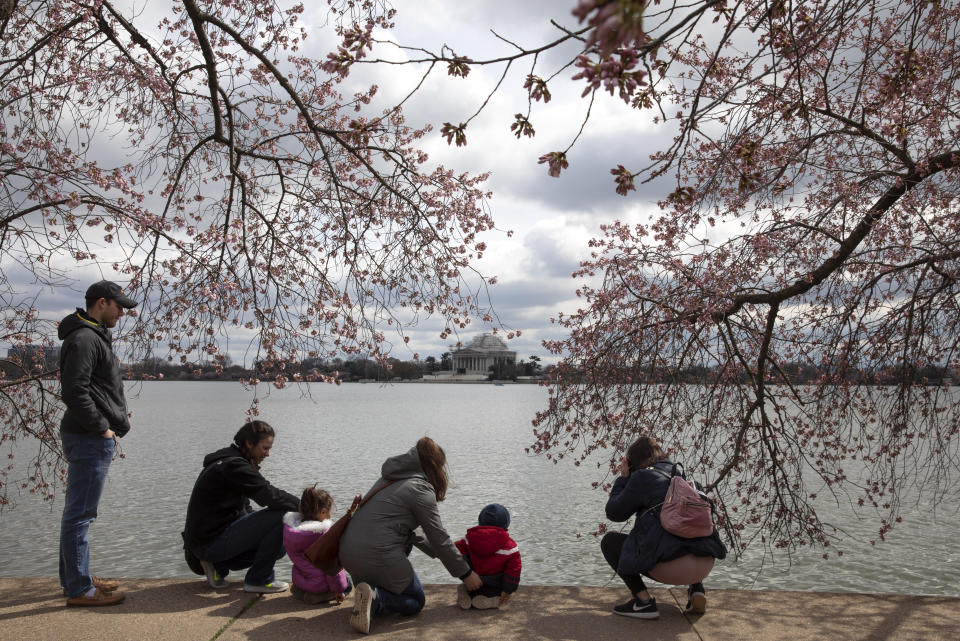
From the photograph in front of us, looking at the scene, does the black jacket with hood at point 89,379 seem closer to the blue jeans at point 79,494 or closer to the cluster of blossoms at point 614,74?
the blue jeans at point 79,494

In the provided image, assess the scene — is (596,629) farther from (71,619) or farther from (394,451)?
(394,451)

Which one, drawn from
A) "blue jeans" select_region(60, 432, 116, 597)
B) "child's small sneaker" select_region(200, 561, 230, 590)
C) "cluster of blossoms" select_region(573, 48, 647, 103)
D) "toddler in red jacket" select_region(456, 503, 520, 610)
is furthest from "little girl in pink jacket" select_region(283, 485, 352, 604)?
"cluster of blossoms" select_region(573, 48, 647, 103)

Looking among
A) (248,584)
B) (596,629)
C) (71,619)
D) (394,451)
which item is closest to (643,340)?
(596,629)

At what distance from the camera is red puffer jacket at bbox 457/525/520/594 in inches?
153

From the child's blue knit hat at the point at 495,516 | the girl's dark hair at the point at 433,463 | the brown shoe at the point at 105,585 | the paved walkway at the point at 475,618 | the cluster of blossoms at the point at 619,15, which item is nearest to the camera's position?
the cluster of blossoms at the point at 619,15

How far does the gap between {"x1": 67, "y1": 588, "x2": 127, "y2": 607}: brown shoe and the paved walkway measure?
0.04 meters

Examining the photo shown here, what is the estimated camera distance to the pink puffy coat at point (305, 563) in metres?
3.88

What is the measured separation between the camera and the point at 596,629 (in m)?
3.56

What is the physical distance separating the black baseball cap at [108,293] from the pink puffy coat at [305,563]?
1581mm

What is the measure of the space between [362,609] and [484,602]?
76 centimetres

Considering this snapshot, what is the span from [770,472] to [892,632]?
189cm

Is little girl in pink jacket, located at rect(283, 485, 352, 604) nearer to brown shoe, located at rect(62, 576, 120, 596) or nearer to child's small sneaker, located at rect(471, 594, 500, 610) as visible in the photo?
child's small sneaker, located at rect(471, 594, 500, 610)

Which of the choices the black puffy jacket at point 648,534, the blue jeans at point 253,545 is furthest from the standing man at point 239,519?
the black puffy jacket at point 648,534

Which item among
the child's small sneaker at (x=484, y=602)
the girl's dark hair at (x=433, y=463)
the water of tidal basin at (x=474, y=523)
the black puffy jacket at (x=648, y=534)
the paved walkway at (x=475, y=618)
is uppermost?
the girl's dark hair at (x=433, y=463)
